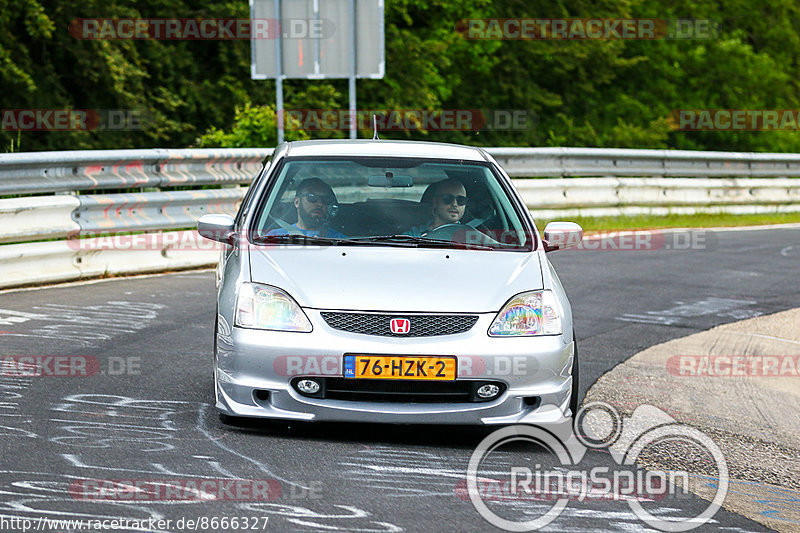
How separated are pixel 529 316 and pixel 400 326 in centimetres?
67

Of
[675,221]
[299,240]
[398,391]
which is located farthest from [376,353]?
[675,221]

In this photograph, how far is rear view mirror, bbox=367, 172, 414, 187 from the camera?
24.0ft

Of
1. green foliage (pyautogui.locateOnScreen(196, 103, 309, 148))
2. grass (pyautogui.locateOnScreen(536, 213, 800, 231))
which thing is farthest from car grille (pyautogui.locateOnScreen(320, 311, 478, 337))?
green foliage (pyautogui.locateOnScreen(196, 103, 309, 148))

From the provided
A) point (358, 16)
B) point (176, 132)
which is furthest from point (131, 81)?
point (358, 16)

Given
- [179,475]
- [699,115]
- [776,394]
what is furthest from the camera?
[699,115]

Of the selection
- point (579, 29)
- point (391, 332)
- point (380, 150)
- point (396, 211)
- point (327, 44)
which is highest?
point (579, 29)

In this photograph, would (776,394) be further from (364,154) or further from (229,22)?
(229,22)

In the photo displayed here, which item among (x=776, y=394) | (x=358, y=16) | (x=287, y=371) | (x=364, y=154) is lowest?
(x=776, y=394)

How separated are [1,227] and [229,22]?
1844cm

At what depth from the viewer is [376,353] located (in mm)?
5906

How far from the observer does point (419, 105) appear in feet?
106

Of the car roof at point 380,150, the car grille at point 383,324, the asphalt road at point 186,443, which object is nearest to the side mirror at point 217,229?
the car roof at point 380,150

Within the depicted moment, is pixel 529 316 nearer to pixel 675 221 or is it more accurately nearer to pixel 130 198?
pixel 130 198

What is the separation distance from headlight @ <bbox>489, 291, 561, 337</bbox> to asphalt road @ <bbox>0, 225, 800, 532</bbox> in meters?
0.58
